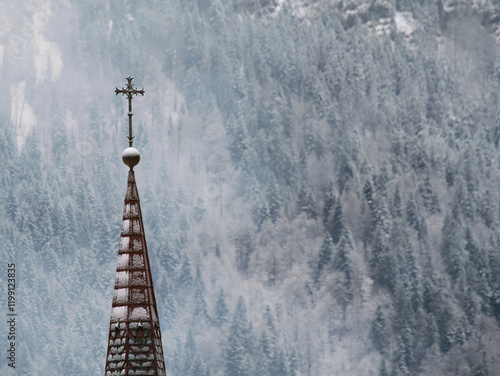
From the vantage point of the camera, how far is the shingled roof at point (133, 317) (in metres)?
41.4

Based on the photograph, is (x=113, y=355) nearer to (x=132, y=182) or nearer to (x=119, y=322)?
(x=119, y=322)

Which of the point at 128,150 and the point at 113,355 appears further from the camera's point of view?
the point at 128,150

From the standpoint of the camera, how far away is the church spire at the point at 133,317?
41438mm

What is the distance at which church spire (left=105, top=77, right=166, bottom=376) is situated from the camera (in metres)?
41.4

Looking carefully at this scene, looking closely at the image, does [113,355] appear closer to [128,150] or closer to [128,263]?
[128,263]

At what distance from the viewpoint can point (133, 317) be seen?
42219 mm

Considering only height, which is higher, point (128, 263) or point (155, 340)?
point (128, 263)

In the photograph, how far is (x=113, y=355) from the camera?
42000 mm

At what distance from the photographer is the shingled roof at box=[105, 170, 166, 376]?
41438 mm

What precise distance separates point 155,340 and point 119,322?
4.70ft

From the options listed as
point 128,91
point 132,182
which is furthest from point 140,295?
point 128,91

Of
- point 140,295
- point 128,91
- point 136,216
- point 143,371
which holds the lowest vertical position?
point 143,371

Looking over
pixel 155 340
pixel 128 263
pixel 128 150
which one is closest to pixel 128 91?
pixel 128 150

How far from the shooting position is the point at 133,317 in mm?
42219
